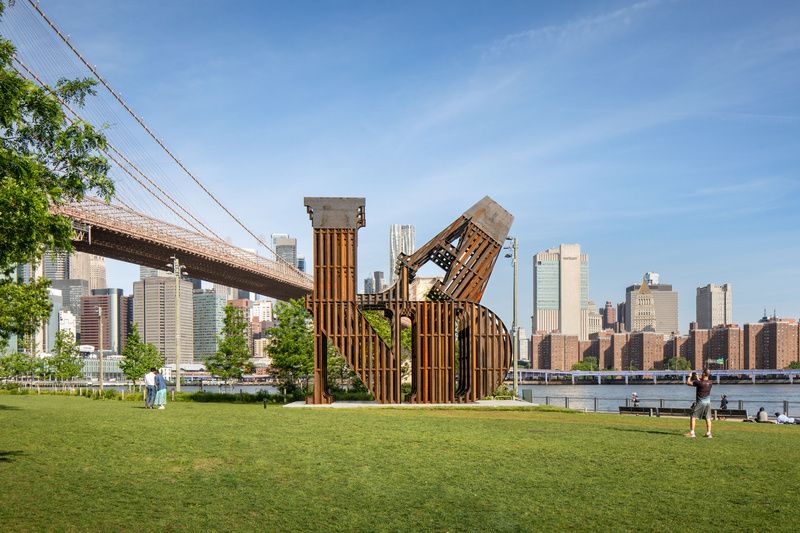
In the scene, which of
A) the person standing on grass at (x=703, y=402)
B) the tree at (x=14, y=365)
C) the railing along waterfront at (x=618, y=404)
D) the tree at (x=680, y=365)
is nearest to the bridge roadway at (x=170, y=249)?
the tree at (x=14, y=365)

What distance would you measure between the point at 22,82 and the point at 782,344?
673 ft

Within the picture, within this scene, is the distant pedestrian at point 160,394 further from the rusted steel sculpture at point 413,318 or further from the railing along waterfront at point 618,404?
the railing along waterfront at point 618,404

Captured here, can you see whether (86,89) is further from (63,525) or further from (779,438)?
(779,438)

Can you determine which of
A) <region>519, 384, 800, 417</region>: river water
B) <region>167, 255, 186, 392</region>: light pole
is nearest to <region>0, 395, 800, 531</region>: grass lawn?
<region>167, 255, 186, 392</region>: light pole

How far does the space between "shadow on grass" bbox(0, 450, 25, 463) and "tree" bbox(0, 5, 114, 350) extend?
3389 millimetres

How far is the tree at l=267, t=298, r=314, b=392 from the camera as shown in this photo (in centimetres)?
4097

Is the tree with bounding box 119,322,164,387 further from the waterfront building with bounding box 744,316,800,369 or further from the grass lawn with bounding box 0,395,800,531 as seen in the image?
the waterfront building with bounding box 744,316,800,369

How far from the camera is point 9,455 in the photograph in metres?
12.8

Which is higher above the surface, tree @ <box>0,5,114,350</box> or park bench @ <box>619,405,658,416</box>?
tree @ <box>0,5,114,350</box>

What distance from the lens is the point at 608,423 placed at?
70.7 feet

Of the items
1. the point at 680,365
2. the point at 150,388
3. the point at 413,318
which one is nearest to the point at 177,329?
the point at 150,388

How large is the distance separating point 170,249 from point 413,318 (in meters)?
35.5

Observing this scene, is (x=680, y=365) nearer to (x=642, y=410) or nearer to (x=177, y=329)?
(x=642, y=410)

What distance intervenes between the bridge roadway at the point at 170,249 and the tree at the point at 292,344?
13.5 metres
